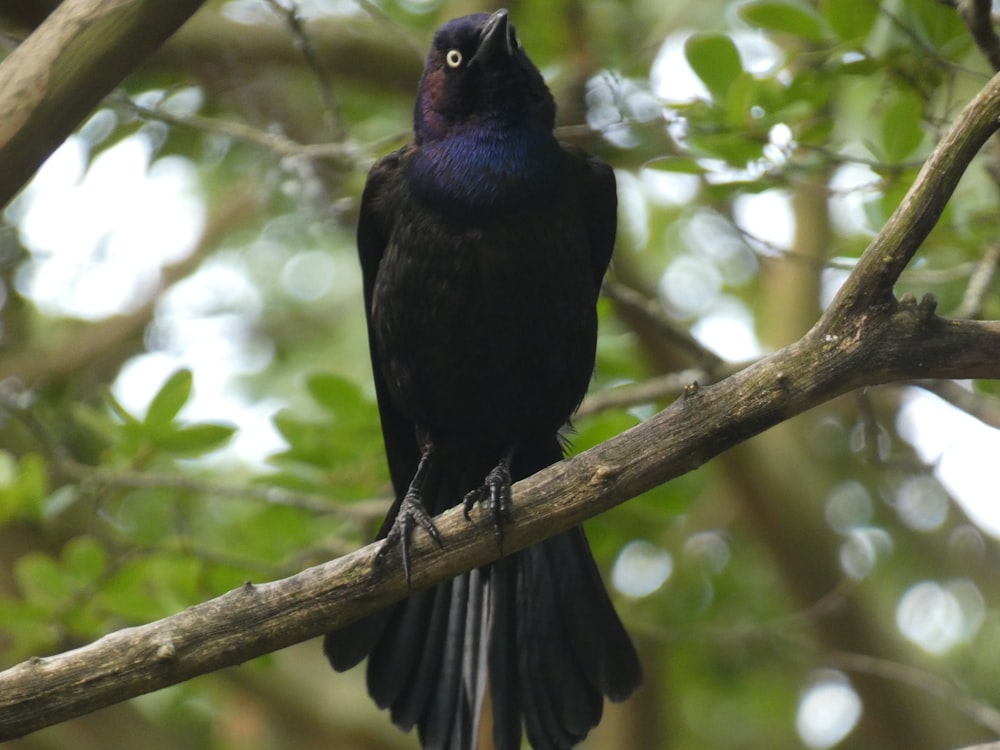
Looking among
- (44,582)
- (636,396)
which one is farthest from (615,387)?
(44,582)

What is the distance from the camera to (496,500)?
2988mm

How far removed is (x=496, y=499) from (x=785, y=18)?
65.3 inches

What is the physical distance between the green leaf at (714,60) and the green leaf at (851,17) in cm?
28

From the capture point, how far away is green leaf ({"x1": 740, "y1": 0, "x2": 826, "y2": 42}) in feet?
11.4

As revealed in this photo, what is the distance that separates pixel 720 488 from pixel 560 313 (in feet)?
9.42

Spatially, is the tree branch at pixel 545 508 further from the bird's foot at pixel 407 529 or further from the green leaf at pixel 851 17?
the green leaf at pixel 851 17

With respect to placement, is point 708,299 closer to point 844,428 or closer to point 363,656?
point 844,428

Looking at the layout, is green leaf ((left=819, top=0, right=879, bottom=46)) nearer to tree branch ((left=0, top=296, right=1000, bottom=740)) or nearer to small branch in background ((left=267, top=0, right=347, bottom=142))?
tree branch ((left=0, top=296, right=1000, bottom=740))

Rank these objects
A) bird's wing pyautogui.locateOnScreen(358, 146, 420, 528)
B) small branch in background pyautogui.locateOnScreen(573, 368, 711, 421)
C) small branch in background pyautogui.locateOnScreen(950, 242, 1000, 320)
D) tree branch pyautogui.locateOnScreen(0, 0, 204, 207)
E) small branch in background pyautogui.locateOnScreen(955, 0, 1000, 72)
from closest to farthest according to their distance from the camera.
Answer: tree branch pyautogui.locateOnScreen(0, 0, 204, 207), small branch in background pyautogui.locateOnScreen(955, 0, 1000, 72), small branch in background pyautogui.locateOnScreen(950, 242, 1000, 320), bird's wing pyautogui.locateOnScreen(358, 146, 420, 528), small branch in background pyautogui.locateOnScreen(573, 368, 711, 421)

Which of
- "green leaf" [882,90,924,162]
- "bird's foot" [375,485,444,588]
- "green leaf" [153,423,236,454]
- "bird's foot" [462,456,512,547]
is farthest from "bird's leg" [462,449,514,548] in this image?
"green leaf" [882,90,924,162]

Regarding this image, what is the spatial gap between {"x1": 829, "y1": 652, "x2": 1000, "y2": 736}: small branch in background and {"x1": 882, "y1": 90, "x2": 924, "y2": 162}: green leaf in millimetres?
1887

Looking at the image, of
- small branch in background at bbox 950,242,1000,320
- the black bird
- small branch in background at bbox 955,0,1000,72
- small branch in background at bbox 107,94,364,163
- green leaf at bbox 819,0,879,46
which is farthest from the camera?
small branch in background at bbox 107,94,364,163

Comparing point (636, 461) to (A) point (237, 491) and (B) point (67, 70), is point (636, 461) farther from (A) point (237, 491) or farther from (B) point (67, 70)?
(A) point (237, 491)

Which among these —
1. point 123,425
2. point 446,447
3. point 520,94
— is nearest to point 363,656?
point 446,447
